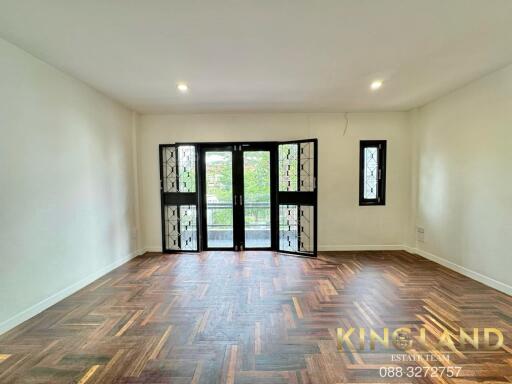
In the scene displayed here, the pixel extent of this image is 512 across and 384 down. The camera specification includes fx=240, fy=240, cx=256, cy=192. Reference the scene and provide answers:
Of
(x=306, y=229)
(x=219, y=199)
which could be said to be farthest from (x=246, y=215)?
(x=306, y=229)

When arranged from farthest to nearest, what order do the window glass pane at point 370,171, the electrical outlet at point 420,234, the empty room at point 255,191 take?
1. the window glass pane at point 370,171
2. the electrical outlet at point 420,234
3. the empty room at point 255,191

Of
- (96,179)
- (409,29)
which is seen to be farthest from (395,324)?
(96,179)

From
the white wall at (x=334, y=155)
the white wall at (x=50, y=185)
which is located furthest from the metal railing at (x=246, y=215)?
the white wall at (x=50, y=185)

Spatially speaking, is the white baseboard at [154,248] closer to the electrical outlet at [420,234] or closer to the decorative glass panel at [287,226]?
the decorative glass panel at [287,226]

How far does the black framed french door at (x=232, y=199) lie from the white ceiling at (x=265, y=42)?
140cm

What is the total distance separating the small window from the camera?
4816 mm

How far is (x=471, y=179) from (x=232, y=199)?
3.86 m

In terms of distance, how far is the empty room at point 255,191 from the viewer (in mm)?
1933

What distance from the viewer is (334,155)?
4.80m

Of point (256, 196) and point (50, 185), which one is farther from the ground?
point (50, 185)

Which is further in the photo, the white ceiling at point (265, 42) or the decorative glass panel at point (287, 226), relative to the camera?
the decorative glass panel at point (287, 226)

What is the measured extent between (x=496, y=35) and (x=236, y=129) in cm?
369

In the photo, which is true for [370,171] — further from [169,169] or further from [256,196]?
[169,169]

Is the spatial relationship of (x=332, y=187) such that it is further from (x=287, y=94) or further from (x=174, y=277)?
(x=174, y=277)
